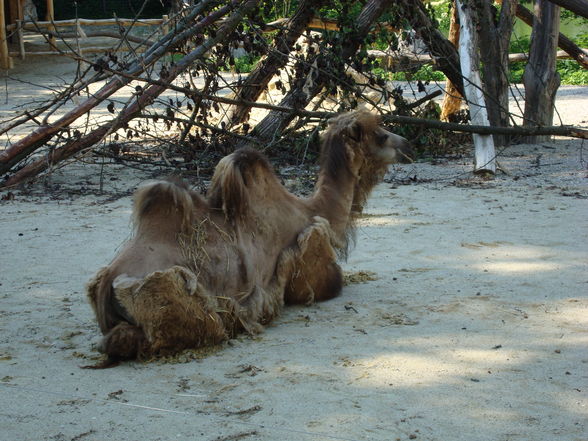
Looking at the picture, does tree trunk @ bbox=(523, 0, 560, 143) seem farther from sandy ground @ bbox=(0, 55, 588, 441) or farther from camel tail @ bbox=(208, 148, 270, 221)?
camel tail @ bbox=(208, 148, 270, 221)

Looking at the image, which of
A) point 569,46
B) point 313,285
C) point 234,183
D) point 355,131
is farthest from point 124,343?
point 569,46

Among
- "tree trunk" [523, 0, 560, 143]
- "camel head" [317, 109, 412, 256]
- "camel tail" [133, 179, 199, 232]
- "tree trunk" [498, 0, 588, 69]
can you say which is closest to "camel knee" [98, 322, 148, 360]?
"camel tail" [133, 179, 199, 232]

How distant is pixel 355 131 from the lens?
6.67m

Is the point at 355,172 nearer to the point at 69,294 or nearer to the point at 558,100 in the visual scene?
the point at 69,294

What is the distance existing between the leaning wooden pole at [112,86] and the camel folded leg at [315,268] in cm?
178

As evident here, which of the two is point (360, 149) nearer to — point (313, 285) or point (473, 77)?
point (313, 285)

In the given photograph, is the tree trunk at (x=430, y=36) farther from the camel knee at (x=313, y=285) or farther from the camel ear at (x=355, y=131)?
the camel knee at (x=313, y=285)

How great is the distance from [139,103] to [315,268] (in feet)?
7.31

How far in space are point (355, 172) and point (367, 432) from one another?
10.1 ft

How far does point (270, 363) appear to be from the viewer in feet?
16.6

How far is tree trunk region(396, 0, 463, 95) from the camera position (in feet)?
34.4

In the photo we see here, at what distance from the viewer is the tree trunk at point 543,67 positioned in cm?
1311

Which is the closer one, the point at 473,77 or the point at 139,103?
the point at 139,103

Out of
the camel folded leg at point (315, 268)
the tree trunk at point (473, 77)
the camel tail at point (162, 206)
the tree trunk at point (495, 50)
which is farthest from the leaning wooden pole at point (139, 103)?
the tree trunk at point (495, 50)
